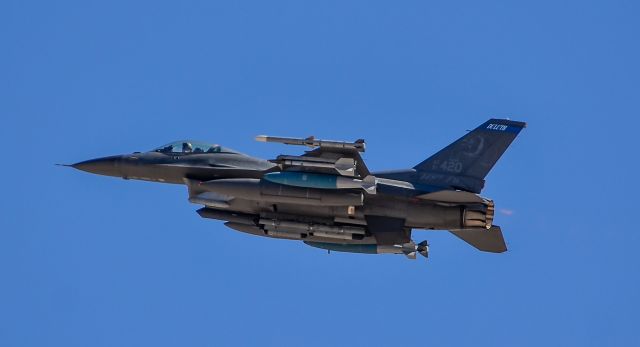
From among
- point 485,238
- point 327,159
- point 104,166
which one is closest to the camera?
point 327,159

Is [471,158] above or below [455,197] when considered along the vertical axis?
above

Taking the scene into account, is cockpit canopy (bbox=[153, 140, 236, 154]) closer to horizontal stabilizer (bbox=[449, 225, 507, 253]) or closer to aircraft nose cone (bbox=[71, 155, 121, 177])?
aircraft nose cone (bbox=[71, 155, 121, 177])

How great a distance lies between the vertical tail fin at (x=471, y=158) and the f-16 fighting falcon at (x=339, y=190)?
Result: 0.02 metres

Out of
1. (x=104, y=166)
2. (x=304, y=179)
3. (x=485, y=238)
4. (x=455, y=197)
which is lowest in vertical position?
(x=485, y=238)

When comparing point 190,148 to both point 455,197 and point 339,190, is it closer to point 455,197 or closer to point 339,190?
point 339,190

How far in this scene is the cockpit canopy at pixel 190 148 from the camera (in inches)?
1199

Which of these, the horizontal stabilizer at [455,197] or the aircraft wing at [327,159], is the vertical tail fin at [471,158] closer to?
the horizontal stabilizer at [455,197]

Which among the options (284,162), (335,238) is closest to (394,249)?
(335,238)

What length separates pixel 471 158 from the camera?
97.9ft

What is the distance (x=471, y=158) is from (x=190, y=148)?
6.22m

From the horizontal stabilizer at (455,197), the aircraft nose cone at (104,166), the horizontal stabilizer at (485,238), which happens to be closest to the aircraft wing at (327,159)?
the horizontal stabilizer at (455,197)

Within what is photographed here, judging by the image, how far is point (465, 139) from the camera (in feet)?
98.7

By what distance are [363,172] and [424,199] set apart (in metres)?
1.51

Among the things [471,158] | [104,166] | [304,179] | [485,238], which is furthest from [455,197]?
[104,166]
